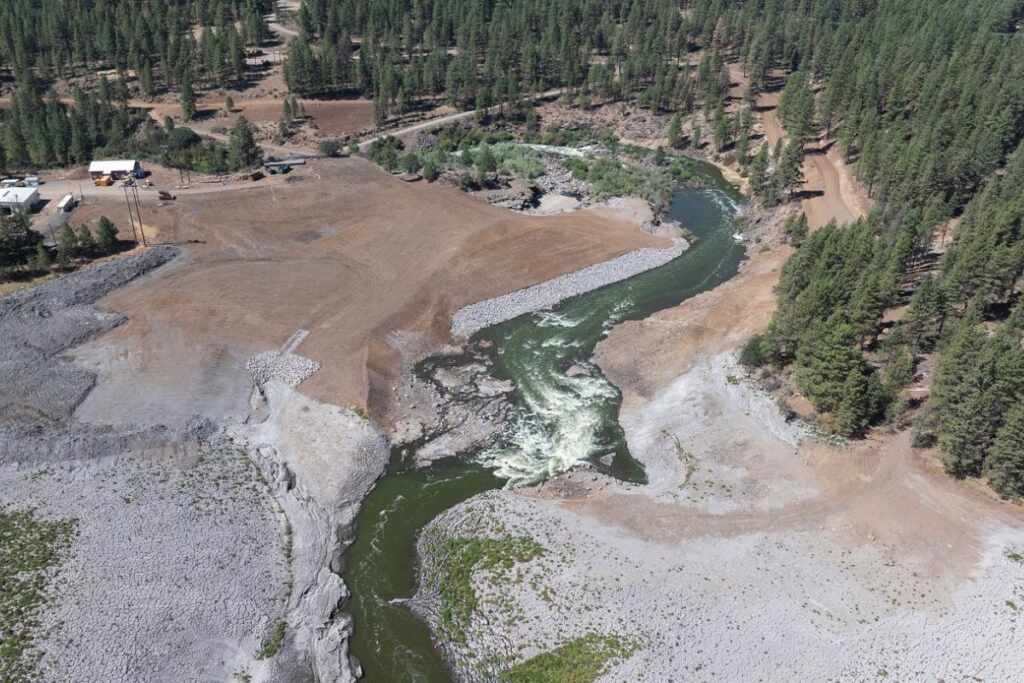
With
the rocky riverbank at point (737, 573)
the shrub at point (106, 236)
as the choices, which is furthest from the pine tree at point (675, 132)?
the shrub at point (106, 236)

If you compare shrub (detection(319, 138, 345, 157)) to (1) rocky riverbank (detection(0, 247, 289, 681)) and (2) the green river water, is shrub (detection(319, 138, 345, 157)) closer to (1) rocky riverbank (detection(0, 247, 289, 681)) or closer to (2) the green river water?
(2) the green river water

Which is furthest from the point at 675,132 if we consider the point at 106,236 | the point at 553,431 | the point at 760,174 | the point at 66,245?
the point at 66,245

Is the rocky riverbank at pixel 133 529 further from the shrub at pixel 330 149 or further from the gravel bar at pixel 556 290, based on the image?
the shrub at pixel 330 149

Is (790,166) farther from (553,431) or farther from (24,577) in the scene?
(24,577)

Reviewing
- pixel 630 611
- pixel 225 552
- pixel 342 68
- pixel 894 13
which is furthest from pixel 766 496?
pixel 894 13

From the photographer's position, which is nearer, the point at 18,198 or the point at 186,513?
the point at 186,513

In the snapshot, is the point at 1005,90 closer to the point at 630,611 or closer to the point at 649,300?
the point at 649,300

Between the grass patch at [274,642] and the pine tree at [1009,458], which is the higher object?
the pine tree at [1009,458]
